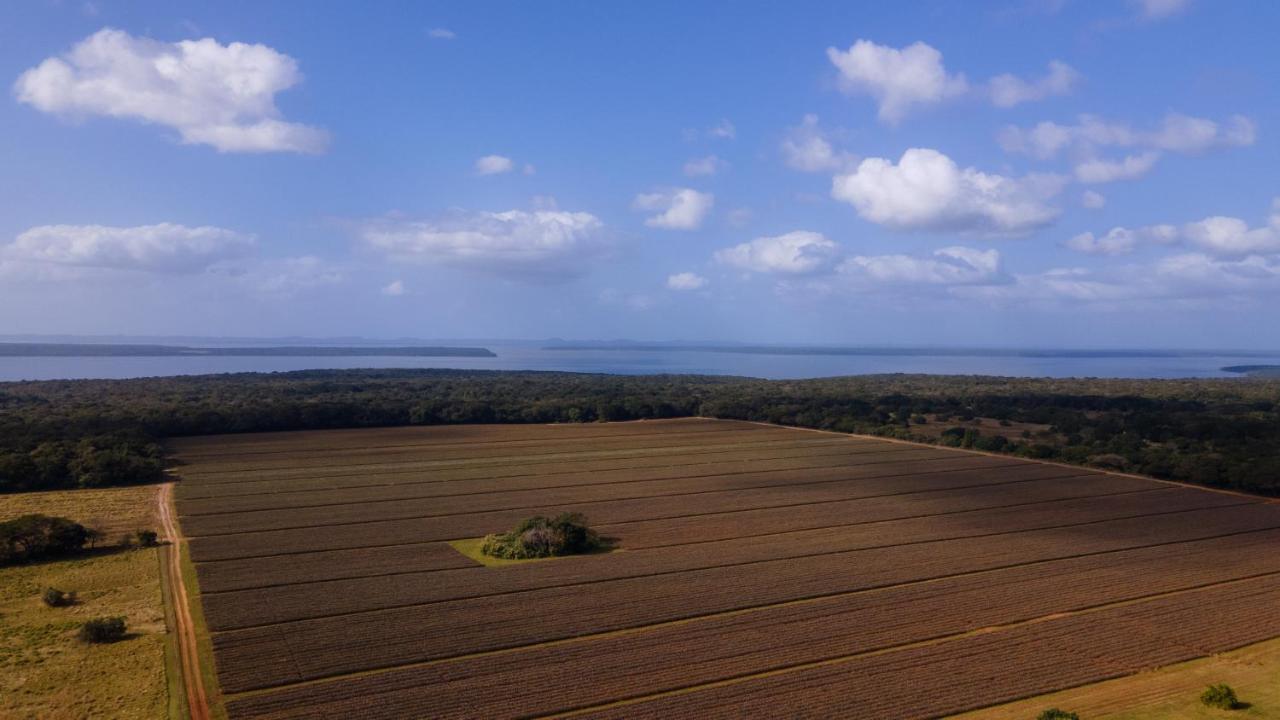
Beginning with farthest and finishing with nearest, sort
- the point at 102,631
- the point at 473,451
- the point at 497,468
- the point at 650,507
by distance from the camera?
1. the point at 473,451
2. the point at 497,468
3. the point at 650,507
4. the point at 102,631

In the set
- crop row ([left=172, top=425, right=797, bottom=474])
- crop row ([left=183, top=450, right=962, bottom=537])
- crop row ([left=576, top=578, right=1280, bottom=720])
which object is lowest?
crop row ([left=576, top=578, right=1280, bottom=720])

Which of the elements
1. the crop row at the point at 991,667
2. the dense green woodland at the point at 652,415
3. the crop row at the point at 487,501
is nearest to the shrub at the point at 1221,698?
the crop row at the point at 991,667

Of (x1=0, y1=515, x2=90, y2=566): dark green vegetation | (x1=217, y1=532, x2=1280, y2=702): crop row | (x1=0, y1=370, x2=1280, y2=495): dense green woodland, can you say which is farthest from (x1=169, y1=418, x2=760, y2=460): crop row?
(x1=217, y1=532, x2=1280, y2=702): crop row

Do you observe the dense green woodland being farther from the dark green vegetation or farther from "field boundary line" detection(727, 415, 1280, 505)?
the dark green vegetation

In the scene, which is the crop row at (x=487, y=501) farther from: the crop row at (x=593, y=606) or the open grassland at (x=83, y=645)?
the crop row at (x=593, y=606)

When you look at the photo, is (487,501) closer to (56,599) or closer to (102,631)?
(56,599)

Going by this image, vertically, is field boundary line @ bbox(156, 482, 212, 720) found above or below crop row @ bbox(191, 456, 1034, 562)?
below

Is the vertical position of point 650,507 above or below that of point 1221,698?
above

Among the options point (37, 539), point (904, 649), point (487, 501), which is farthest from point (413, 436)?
point (904, 649)
